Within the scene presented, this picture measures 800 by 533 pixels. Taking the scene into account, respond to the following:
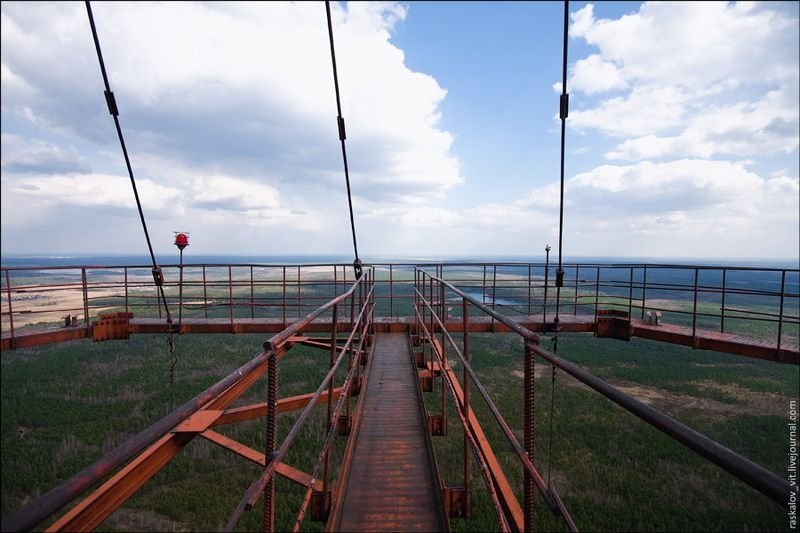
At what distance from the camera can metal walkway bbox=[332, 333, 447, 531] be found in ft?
9.14

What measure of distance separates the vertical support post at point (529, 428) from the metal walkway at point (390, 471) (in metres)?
1.04

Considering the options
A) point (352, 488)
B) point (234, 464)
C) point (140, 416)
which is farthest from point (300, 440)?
point (352, 488)

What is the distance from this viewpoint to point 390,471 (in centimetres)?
332

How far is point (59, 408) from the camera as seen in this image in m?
38.9

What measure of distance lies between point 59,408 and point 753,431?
71247 millimetres

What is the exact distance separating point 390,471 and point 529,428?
180cm

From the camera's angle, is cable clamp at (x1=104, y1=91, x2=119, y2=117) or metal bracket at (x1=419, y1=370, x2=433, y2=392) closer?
metal bracket at (x1=419, y1=370, x2=433, y2=392)

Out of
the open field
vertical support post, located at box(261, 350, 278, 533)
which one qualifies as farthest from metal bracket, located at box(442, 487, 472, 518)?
the open field

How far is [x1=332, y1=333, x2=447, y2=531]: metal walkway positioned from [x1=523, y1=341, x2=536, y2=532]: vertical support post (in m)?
1.04

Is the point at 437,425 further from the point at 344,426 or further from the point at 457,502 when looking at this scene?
the point at 457,502

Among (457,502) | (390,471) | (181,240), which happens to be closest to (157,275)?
(181,240)

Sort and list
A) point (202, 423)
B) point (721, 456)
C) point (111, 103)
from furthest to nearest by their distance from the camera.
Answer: point (111, 103) → point (202, 423) → point (721, 456)

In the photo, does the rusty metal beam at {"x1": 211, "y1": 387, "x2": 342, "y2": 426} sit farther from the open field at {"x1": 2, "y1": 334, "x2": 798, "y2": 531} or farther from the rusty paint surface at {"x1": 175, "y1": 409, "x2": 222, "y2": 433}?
the open field at {"x1": 2, "y1": 334, "x2": 798, "y2": 531}

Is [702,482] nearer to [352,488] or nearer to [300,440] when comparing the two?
[300,440]
